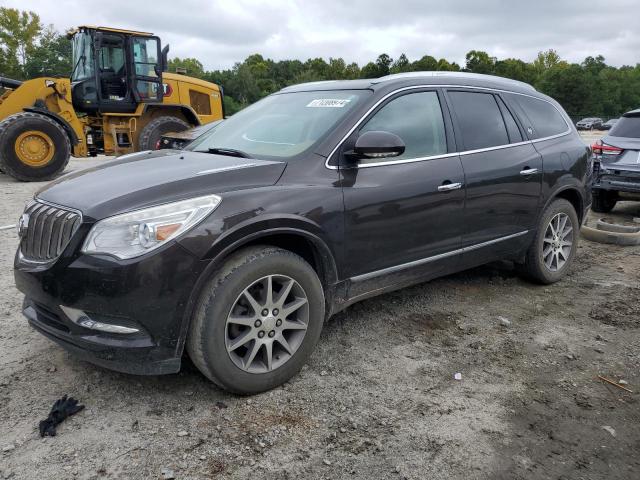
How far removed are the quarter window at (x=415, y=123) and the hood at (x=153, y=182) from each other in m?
0.89

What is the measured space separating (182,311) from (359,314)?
73.3 inches

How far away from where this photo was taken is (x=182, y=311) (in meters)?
2.72

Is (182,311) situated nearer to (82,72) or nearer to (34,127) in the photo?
(34,127)

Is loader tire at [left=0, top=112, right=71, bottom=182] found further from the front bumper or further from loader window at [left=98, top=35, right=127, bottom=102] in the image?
the front bumper

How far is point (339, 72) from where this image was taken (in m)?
76.1

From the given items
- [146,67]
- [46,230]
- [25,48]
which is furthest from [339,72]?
[46,230]

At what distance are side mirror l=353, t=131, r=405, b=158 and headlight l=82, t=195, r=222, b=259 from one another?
114cm

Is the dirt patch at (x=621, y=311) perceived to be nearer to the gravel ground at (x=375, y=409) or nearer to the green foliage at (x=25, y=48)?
the gravel ground at (x=375, y=409)

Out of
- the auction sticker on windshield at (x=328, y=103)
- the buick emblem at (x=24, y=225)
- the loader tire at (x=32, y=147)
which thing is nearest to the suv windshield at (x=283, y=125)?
the auction sticker on windshield at (x=328, y=103)

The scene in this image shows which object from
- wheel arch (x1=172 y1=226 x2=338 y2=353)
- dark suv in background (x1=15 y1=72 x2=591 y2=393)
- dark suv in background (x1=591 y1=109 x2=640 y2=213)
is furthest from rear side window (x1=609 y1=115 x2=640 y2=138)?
wheel arch (x1=172 y1=226 x2=338 y2=353)

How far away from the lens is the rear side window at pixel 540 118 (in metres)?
4.78

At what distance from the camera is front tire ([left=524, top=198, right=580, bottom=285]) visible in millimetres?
4867

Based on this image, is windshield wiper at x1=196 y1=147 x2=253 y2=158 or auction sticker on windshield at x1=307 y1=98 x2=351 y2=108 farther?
auction sticker on windshield at x1=307 y1=98 x2=351 y2=108

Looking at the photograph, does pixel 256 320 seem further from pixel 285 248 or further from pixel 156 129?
pixel 156 129
